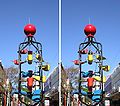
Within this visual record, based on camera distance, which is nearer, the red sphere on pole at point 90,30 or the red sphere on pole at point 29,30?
the red sphere on pole at point 90,30

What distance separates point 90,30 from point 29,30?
7.40 ft

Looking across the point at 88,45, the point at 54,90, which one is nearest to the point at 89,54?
the point at 88,45

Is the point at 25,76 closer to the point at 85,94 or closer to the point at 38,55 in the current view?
the point at 38,55

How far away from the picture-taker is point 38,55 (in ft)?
43.6

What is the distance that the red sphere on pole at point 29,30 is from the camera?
12875 mm

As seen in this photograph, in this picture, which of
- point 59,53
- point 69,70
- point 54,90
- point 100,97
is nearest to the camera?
point 59,53

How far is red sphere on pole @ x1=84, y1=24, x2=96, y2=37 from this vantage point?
41.4 ft

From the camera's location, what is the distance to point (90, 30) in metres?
12.7

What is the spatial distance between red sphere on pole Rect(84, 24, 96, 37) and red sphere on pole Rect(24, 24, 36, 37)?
1930 mm

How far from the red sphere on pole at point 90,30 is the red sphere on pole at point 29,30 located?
76.0 inches

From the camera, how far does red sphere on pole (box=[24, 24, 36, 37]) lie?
12.9 meters

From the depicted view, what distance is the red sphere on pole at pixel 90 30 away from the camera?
12609 mm

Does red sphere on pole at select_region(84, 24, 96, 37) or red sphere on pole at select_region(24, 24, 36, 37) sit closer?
red sphere on pole at select_region(84, 24, 96, 37)

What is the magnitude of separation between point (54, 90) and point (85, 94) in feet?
22.3
